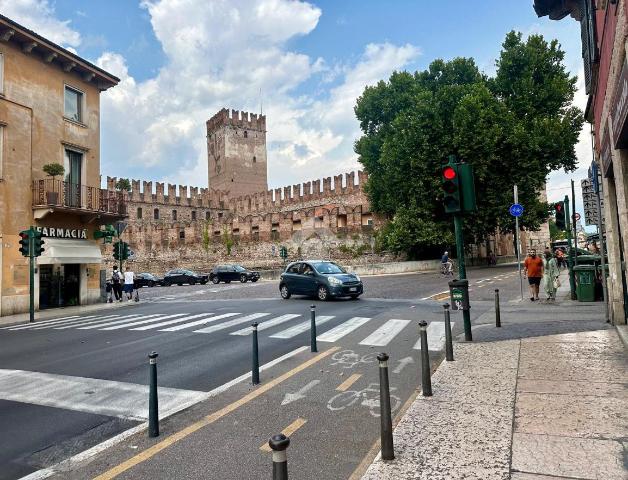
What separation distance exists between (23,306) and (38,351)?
10.6 metres

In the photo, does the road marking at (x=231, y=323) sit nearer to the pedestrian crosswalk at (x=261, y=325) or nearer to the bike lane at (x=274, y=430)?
the pedestrian crosswalk at (x=261, y=325)

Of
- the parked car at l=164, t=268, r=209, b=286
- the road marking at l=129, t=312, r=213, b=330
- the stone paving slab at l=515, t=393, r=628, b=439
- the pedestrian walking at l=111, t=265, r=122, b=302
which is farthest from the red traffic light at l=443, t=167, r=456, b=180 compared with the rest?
the parked car at l=164, t=268, r=209, b=286

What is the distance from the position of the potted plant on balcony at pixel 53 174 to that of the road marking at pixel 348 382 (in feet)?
56.8

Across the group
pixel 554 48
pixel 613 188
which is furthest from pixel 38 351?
pixel 554 48

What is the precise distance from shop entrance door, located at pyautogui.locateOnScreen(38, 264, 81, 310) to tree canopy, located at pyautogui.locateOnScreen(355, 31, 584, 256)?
72.7 feet

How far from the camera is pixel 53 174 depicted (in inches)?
743

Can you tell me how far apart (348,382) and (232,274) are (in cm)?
3147

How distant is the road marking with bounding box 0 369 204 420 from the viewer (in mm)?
5527

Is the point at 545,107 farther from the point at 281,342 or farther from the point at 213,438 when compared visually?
the point at 213,438

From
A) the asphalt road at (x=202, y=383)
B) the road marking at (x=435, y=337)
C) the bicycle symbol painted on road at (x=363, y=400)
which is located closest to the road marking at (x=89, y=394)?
the asphalt road at (x=202, y=383)

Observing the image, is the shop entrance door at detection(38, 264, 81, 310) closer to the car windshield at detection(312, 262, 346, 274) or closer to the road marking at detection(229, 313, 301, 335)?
the car windshield at detection(312, 262, 346, 274)

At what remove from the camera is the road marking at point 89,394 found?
5527 millimetres

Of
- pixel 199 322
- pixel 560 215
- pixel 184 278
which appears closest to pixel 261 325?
pixel 199 322

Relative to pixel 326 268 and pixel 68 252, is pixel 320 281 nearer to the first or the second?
pixel 326 268
